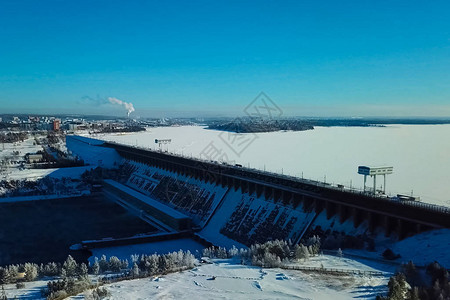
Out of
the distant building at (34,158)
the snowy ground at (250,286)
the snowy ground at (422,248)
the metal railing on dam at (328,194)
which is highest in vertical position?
the metal railing on dam at (328,194)

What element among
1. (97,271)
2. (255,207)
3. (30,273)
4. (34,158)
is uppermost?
(255,207)

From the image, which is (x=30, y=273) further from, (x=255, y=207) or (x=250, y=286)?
(x=255, y=207)

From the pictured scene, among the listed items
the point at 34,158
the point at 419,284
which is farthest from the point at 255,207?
the point at 34,158

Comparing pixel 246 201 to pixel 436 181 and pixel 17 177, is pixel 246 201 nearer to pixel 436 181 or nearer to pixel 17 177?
pixel 436 181

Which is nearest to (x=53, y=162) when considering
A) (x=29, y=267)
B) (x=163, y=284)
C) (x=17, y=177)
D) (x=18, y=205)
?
(x=17, y=177)

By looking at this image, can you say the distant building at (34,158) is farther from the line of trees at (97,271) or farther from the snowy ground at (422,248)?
the snowy ground at (422,248)

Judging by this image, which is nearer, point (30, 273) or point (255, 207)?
point (30, 273)

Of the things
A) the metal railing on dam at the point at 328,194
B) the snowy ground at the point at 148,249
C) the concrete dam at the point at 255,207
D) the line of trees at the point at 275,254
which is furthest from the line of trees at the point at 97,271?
the metal railing on dam at the point at 328,194
